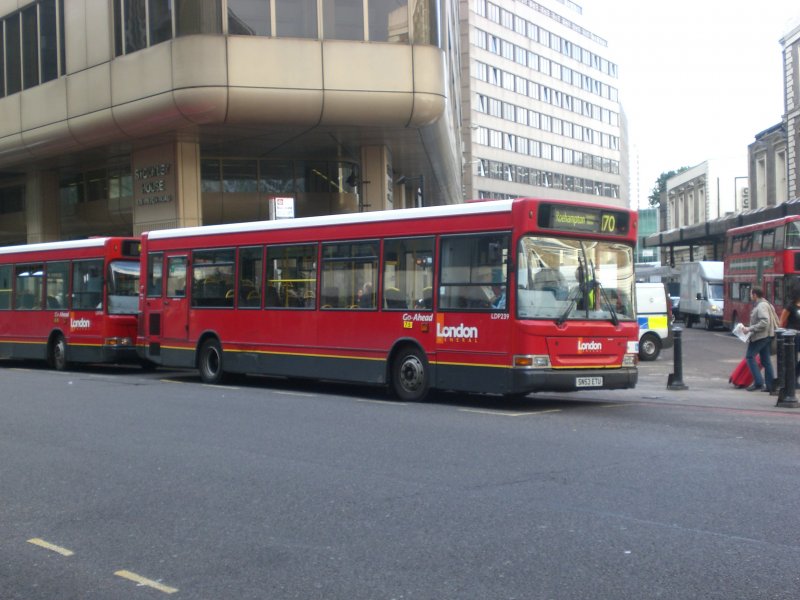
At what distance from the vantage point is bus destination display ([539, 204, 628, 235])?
42.6 ft

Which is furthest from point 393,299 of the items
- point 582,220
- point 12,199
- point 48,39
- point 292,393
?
point 12,199

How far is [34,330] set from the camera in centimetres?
2348

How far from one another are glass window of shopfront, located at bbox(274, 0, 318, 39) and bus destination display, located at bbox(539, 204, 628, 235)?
15.2 metres

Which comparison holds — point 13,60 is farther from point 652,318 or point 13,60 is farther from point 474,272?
point 474,272

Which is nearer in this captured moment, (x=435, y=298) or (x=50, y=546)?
(x=50, y=546)

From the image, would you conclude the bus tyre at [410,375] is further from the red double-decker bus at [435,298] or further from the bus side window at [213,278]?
the bus side window at [213,278]

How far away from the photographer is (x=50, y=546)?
633 cm

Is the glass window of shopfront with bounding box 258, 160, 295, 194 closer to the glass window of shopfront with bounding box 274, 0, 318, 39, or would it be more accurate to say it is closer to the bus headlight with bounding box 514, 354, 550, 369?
the glass window of shopfront with bounding box 274, 0, 318, 39

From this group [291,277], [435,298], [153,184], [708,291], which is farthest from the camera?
[708,291]

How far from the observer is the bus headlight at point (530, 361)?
12719 mm

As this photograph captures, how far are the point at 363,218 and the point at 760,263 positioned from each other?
2431cm

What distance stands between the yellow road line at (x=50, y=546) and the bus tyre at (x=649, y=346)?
22116mm

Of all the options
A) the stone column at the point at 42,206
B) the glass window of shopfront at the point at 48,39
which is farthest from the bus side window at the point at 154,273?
the stone column at the point at 42,206

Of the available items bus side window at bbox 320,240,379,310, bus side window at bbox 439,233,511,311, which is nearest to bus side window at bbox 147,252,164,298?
bus side window at bbox 320,240,379,310
